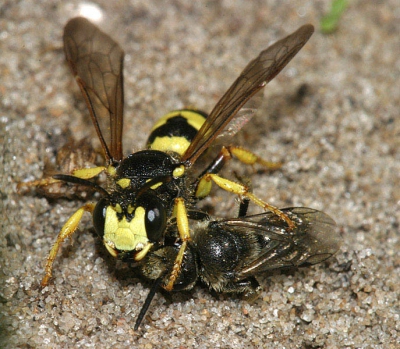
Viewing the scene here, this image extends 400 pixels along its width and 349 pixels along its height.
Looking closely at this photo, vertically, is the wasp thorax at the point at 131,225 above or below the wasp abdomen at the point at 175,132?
below

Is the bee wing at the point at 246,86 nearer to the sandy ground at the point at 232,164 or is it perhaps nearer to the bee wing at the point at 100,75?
the bee wing at the point at 100,75

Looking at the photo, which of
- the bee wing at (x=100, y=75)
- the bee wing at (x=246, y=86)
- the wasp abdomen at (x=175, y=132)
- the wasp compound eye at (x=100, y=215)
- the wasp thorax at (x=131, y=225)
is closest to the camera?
the wasp thorax at (x=131, y=225)

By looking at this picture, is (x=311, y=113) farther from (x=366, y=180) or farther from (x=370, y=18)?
(x=370, y=18)

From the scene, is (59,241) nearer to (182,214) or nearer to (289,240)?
(182,214)

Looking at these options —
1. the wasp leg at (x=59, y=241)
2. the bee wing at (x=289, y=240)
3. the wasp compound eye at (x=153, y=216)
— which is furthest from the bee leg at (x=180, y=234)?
the wasp leg at (x=59, y=241)

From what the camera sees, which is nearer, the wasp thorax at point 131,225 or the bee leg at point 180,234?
the wasp thorax at point 131,225

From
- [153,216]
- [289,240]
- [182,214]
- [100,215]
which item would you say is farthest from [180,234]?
[289,240]

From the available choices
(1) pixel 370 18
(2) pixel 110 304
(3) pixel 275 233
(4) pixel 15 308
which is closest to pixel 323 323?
(3) pixel 275 233

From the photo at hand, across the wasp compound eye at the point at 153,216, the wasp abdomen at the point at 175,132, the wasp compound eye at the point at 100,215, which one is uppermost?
the wasp abdomen at the point at 175,132

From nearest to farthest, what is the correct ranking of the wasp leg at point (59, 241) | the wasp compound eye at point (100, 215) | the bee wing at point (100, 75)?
1. the wasp compound eye at point (100, 215)
2. the wasp leg at point (59, 241)
3. the bee wing at point (100, 75)
